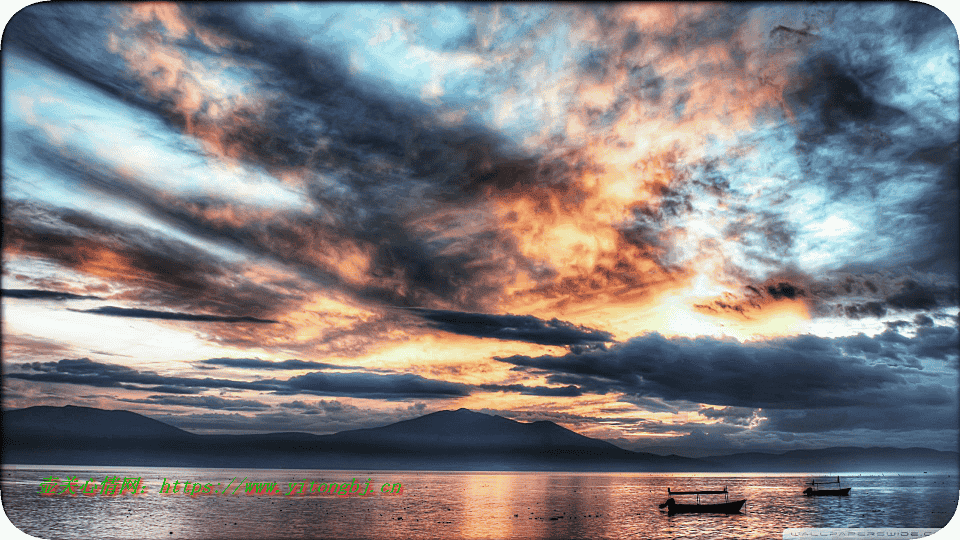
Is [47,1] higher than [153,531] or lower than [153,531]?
higher

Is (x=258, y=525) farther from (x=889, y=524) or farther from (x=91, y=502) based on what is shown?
(x=889, y=524)

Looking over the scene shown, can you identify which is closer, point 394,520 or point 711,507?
point 394,520

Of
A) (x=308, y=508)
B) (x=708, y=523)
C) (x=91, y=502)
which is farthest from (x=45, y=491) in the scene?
(x=708, y=523)

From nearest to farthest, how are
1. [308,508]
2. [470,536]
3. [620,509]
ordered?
[470,536], [308,508], [620,509]

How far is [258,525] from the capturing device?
7031 cm

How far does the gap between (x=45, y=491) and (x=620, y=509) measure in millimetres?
115142

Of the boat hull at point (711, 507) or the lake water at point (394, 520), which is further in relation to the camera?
the boat hull at point (711, 507)

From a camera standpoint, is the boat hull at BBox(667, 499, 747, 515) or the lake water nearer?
the lake water

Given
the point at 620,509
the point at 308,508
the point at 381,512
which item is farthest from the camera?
the point at 620,509

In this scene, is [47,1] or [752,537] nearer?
[47,1]

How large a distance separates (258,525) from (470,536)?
27.0 metres

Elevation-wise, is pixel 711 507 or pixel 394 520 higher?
pixel 711 507

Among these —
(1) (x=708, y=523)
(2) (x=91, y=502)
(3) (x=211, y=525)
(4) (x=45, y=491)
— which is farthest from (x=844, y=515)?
(4) (x=45, y=491)

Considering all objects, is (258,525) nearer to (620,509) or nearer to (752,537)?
(752,537)
